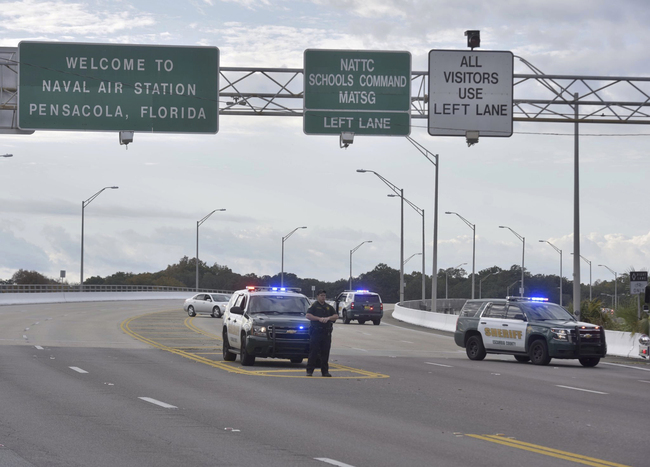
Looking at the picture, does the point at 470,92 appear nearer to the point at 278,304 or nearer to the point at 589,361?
the point at 589,361

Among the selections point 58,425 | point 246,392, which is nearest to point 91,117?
point 246,392

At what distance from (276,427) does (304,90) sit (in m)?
16.3

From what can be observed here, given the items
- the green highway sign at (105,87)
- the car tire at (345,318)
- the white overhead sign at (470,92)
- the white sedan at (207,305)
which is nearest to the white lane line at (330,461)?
the white overhead sign at (470,92)

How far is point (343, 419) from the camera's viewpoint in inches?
509

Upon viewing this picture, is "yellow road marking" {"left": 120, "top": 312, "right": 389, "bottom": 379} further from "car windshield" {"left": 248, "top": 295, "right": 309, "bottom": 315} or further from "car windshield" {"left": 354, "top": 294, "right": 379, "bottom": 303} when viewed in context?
"car windshield" {"left": 354, "top": 294, "right": 379, "bottom": 303}

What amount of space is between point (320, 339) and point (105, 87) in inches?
430

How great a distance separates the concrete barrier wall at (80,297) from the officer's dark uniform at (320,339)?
177 feet

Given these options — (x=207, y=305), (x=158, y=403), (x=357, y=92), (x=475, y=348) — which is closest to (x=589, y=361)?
(x=475, y=348)

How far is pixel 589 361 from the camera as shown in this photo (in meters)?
25.4

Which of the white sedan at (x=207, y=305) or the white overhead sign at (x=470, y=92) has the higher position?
the white overhead sign at (x=470, y=92)

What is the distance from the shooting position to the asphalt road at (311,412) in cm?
1005

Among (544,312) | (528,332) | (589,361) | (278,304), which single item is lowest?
(589,361)

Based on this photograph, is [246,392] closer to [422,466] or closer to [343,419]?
[343,419]

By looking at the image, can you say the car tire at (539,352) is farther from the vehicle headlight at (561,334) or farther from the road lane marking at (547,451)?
the road lane marking at (547,451)
